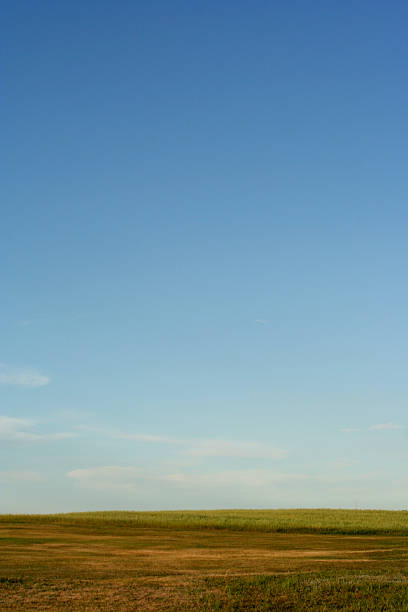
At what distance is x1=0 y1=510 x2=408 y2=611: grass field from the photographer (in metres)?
18.8

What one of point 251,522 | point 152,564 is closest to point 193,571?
point 152,564

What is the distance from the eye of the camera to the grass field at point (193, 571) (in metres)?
18.8

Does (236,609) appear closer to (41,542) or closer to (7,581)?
(7,581)

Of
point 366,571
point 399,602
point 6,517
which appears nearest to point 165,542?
point 366,571

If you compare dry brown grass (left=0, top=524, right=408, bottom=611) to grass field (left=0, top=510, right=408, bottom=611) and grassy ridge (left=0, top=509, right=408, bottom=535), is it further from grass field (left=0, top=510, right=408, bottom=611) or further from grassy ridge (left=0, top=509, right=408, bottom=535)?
grassy ridge (left=0, top=509, right=408, bottom=535)

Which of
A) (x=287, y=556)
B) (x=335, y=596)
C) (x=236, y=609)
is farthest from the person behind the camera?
(x=287, y=556)

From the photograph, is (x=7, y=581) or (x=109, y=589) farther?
(x=7, y=581)

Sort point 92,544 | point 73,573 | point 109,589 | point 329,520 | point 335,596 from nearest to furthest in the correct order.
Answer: point 335,596 → point 109,589 → point 73,573 → point 92,544 → point 329,520

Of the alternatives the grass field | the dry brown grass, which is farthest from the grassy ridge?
the dry brown grass

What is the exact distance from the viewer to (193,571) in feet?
82.9

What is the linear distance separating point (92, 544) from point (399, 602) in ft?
80.9

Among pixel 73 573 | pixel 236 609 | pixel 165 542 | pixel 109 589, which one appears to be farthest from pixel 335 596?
pixel 165 542

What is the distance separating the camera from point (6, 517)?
63.9 meters

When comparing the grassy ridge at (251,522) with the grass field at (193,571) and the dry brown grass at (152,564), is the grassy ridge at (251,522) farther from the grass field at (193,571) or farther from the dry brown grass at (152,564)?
the dry brown grass at (152,564)
